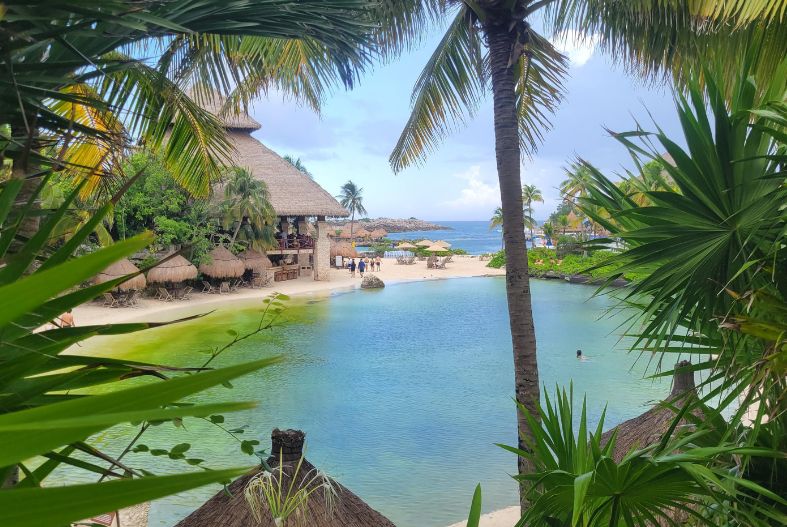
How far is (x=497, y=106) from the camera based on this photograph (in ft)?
16.6

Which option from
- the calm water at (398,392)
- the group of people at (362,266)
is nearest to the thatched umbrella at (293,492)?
the calm water at (398,392)

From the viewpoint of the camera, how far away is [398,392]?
11039 millimetres

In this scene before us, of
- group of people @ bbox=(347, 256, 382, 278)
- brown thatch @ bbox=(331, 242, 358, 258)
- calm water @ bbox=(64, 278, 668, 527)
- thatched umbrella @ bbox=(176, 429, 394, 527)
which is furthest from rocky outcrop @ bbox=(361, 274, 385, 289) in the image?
thatched umbrella @ bbox=(176, 429, 394, 527)

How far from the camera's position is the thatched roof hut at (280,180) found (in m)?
24.8

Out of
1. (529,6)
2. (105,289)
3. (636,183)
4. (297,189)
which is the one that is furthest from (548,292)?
(105,289)

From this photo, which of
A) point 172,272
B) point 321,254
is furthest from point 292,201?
point 172,272

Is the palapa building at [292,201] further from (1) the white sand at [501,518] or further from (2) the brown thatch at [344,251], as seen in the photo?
(1) the white sand at [501,518]

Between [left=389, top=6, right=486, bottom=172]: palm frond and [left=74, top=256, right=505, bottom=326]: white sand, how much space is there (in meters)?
4.97

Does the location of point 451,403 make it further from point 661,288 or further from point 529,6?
point 661,288

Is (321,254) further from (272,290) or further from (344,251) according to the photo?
(344,251)

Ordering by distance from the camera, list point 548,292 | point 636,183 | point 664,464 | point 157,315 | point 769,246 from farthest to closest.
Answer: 1. point 548,292
2. point 157,315
3. point 636,183
4. point 769,246
5. point 664,464

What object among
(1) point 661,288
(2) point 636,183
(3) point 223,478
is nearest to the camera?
(3) point 223,478

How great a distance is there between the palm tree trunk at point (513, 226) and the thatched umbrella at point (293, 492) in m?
1.28

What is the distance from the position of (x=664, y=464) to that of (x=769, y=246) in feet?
2.52
